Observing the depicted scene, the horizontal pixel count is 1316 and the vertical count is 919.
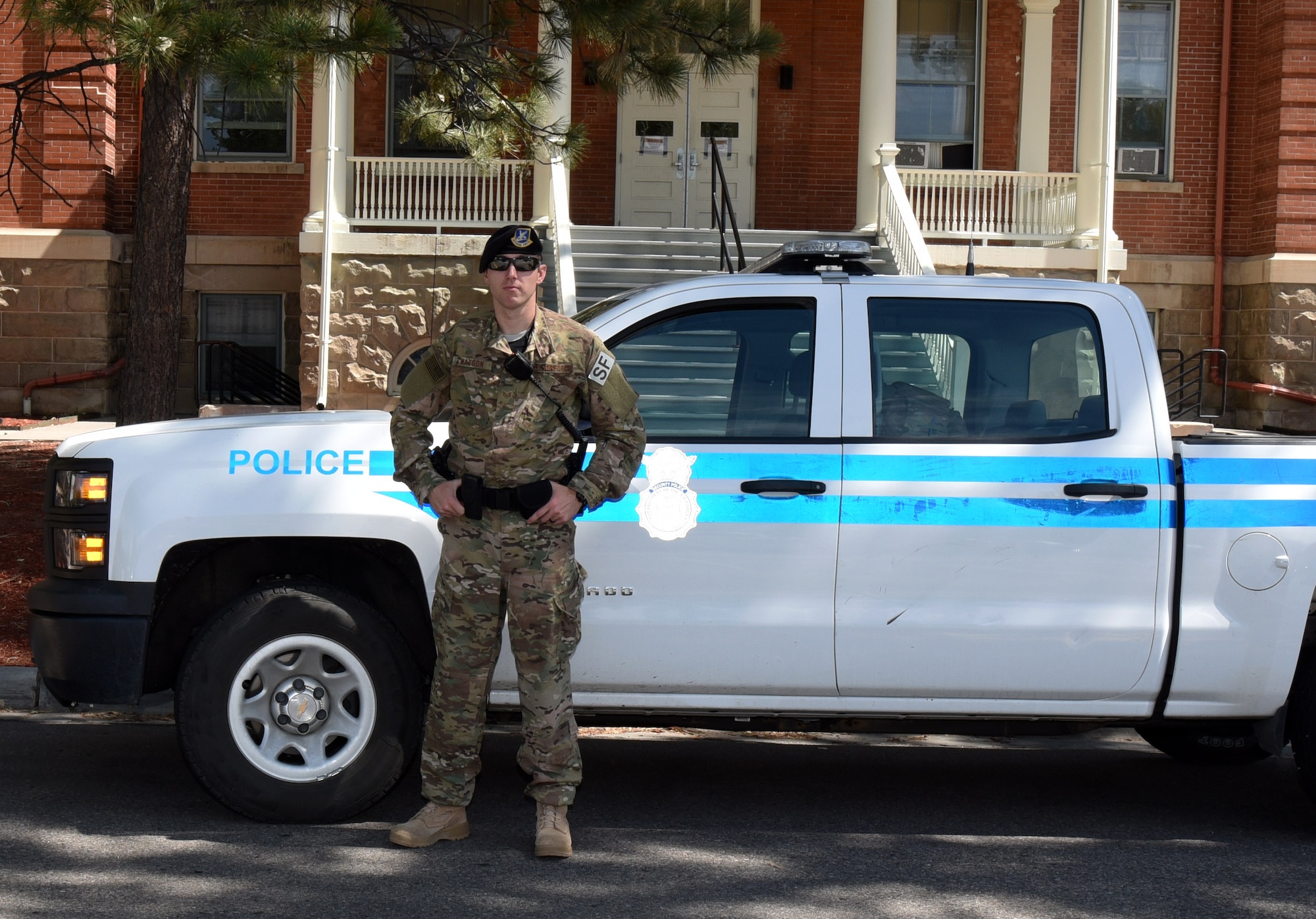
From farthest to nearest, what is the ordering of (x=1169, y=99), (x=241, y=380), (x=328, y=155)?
(x=1169, y=99) → (x=241, y=380) → (x=328, y=155)

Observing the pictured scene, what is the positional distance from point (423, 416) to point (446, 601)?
591mm

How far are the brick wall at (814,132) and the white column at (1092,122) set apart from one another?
303 centimetres

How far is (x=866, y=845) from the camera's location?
4.87 meters

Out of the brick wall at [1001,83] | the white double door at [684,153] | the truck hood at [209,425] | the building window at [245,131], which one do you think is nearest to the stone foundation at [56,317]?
the building window at [245,131]

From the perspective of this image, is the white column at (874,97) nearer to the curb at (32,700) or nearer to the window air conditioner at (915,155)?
the window air conditioner at (915,155)

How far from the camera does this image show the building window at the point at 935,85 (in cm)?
1845

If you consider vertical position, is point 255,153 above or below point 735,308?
above

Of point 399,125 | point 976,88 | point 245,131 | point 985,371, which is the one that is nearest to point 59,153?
point 245,131

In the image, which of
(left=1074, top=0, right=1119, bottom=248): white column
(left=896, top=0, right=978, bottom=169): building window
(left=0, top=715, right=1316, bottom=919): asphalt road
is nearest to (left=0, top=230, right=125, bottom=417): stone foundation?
(left=896, top=0, right=978, bottom=169): building window

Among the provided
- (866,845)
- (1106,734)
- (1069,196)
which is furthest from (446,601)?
(1069,196)

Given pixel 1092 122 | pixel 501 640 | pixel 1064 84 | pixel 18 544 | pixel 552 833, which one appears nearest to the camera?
pixel 552 833

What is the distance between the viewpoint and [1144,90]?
18.4 m

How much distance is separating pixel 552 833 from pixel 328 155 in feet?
40.9

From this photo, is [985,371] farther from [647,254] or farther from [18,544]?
[647,254]
